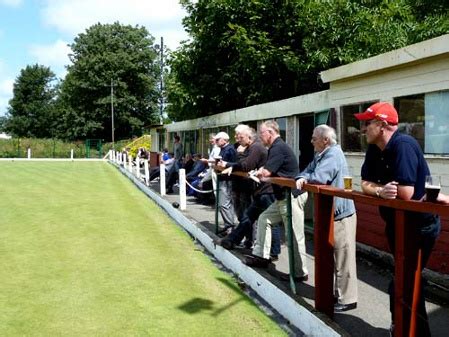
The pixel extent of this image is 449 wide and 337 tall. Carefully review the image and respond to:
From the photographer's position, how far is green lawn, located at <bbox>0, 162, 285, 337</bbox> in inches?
202

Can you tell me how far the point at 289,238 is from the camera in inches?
220

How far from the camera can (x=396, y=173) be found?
12.0ft

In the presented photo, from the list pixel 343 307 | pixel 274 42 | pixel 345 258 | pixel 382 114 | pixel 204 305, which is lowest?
pixel 204 305

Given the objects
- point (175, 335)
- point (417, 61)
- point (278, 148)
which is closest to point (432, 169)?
point (417, 61)

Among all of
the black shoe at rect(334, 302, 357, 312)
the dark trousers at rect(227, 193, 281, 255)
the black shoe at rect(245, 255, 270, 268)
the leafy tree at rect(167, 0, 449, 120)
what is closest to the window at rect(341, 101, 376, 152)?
the dark trousers at rect(227, 193, 281, 255)

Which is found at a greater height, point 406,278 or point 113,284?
point 406,278

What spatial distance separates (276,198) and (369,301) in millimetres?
1540

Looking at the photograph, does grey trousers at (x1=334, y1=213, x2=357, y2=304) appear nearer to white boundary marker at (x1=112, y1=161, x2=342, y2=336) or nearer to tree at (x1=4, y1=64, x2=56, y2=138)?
white boundary marker at (x1=112, y1=161, x2=342, y2=336)

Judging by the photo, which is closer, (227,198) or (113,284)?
(113,284)

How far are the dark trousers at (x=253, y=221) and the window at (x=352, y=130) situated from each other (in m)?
2.19

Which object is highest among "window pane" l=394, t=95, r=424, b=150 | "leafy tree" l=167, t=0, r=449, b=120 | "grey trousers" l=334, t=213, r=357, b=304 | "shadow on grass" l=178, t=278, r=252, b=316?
"leafy tree" l=167, t=0, r=449, b=120

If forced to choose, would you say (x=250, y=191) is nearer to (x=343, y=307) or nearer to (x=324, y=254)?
(x=343, y=307)

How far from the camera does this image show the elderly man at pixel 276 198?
629cm

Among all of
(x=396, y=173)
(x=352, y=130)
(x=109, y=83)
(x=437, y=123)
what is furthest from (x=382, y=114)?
(x=109, y=83)
